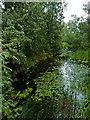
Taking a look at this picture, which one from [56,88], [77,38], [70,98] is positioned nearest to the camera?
[70,98]

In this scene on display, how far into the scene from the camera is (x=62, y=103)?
4.56ft

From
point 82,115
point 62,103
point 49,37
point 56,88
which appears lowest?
point 82,115

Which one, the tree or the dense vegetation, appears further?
the tree

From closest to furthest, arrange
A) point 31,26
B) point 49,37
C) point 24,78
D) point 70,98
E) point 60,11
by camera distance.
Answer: point 70,98, point 24,78, point 31,26, point 60,11, point 49,37

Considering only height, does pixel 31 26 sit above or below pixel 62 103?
above

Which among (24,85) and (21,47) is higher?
(21,47)

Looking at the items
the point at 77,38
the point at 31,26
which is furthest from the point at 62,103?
the point at 77,38

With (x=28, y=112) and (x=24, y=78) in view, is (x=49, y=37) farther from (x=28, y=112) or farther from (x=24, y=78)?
(x=28, y=112)

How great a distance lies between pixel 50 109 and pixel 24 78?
1.21 metres

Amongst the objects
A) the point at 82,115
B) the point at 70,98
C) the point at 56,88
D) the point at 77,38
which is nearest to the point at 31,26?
the point at 56,88

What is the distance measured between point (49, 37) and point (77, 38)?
A: 155cm

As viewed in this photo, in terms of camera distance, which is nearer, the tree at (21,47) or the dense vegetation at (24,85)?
the dense vegetation at (24,85)

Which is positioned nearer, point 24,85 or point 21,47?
point 24,85

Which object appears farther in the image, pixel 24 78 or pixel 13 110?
pixel 24 78
